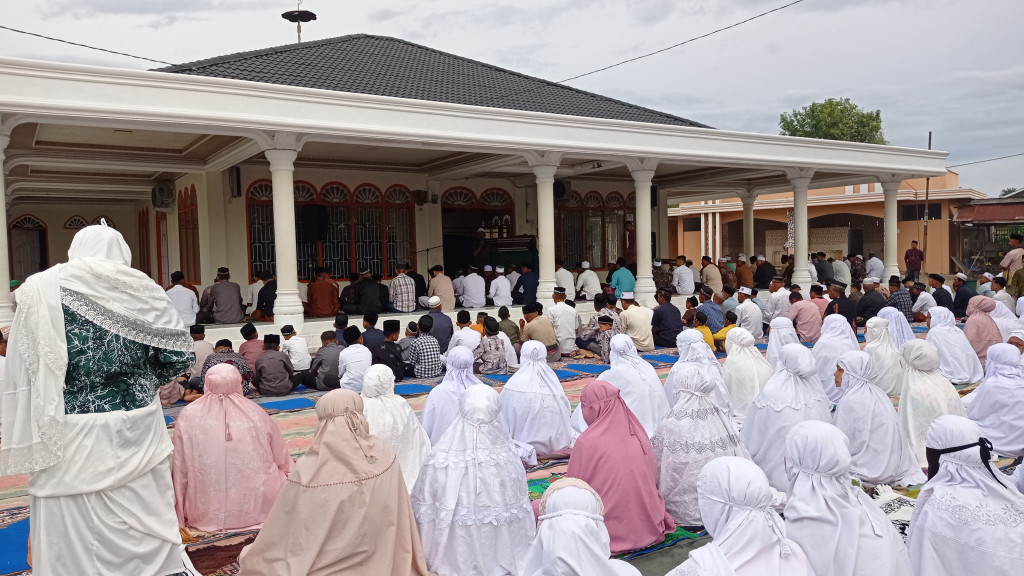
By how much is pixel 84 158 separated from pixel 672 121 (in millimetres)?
9540

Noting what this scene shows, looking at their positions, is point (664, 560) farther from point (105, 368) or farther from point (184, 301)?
point (184, 301)

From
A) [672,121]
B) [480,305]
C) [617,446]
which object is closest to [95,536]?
[617,446]

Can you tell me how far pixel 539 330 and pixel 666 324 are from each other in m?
2.09

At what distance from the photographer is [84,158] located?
420 inches

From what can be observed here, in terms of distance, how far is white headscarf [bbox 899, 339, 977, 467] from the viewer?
473cm

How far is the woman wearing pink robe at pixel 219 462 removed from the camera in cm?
381

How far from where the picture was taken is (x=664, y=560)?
11.0ft

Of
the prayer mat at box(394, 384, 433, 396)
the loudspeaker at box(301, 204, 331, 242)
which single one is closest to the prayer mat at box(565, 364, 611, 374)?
the prayer mat at box(394, 384, 433, 396)

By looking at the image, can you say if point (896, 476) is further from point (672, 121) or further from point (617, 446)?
point (672, 121)

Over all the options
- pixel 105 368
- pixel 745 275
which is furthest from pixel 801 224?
pixel 105 368

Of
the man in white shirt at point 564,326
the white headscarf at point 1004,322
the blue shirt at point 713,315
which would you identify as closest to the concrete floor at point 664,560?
the man in white shirt at point 564,326

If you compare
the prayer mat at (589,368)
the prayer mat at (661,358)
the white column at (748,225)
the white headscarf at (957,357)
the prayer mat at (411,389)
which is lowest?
the prayer mat at (589,368)

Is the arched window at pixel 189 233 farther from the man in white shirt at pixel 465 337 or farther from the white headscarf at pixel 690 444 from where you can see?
the white headscarf at pixel 690 444

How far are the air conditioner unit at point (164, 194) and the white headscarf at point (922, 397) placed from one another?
11523 millimetres
